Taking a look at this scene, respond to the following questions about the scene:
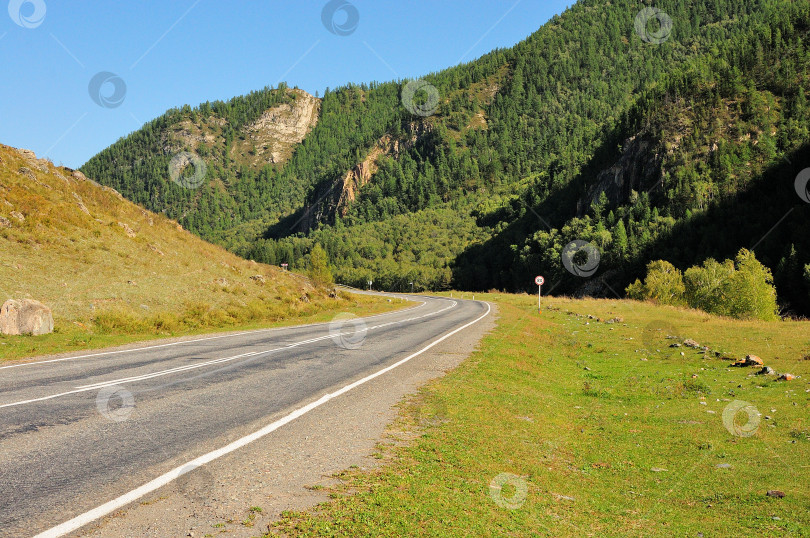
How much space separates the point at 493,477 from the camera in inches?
229

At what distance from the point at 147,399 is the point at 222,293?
2206cm

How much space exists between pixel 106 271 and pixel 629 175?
11945 centimetres

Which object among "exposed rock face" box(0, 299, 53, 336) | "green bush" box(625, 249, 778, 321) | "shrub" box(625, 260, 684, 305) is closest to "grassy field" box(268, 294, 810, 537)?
"exposed rock face" box(0, 299, 53, 336)

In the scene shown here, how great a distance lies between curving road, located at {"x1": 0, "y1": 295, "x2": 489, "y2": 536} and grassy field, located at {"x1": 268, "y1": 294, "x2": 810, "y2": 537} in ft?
5.90

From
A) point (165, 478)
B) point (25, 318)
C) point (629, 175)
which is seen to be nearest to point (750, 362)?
point (165, 478)

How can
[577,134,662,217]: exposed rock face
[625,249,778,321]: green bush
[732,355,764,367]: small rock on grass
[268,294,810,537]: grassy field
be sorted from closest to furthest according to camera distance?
[268,294,810,537]: grassy field → [732,355,764,367]: small rock on grass → [625,249,778,321]: green bush → [577,134,662,217]: exposed rock face

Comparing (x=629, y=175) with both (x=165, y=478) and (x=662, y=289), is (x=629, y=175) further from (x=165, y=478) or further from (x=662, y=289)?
(x=165, y=478)

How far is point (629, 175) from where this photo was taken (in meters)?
118

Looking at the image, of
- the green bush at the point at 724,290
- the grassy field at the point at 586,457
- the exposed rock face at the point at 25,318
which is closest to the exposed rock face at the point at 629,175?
the green bush at the point at 724,290

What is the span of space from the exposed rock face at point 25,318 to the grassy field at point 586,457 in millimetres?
14832

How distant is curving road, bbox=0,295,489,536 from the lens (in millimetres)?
4406

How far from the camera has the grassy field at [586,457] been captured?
4.72 m

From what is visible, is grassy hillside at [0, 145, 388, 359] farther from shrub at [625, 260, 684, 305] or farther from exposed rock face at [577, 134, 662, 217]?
exposed rock face at [577, 134, 662, 217]

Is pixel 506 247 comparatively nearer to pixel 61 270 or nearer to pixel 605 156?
pixel 605 156
